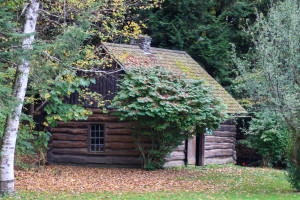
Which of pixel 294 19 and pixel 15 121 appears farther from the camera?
pixel 294 19

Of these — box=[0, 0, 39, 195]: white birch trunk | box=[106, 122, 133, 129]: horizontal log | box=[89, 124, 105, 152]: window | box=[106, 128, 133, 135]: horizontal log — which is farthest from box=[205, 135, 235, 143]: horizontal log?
box=[0, 0, 39, 195]: white birch trunk

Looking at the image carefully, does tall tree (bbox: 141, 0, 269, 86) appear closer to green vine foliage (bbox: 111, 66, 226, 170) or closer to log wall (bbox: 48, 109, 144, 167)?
green vine foliage (bbox: 111, 66, 226, 170)

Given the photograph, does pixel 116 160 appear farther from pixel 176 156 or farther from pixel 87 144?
pixel 176 156

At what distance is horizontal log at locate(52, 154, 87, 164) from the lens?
17141mm

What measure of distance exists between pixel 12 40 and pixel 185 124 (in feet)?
24.7

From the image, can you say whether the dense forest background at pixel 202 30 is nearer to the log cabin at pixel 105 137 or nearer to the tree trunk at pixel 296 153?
the log cabin at pixel 105 137

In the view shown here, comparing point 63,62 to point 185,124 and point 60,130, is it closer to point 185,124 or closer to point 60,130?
point 185,124

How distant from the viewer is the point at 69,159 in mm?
17312

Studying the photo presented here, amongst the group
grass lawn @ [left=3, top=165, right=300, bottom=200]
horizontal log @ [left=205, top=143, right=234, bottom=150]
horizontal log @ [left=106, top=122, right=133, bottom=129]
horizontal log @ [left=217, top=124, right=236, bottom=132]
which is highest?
horizontal log @ [left=106, top=122, right=133, bottom=129]

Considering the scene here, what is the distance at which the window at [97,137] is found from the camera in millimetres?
17172

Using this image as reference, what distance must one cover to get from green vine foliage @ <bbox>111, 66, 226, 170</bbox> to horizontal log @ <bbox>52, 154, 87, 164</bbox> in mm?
2858

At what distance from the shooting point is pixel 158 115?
14438 mm

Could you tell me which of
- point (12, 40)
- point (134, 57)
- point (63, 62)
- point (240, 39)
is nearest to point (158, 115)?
point (134, 57)

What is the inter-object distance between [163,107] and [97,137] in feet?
13.8
